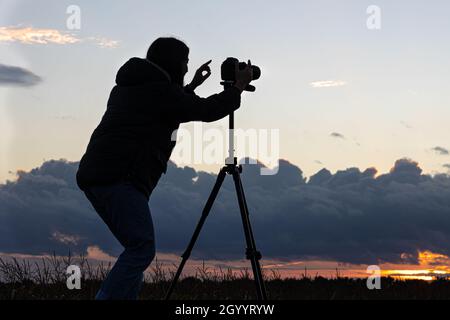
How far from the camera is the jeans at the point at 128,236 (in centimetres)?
618

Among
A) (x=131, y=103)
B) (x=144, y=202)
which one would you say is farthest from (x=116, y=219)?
(x=131, y=103)

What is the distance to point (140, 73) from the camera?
651cm

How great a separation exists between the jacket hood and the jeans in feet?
3.62

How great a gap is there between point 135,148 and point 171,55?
1.13m

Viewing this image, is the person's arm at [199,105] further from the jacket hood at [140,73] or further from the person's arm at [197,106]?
the jacket hood at [140,73]

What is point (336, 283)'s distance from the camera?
38.5 ft

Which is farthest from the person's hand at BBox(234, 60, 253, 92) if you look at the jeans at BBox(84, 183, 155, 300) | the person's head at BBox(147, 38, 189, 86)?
the jeans at BBox(84, 183, 155, 300)

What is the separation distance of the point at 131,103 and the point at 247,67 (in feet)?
4.78

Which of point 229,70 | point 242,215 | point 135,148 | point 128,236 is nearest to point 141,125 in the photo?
point 135,148

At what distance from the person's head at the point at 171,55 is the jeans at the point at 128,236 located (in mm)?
1344

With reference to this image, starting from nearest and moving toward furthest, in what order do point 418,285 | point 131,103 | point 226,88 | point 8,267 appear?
point 131,103
point 226,88
point 8,267
point 418,285

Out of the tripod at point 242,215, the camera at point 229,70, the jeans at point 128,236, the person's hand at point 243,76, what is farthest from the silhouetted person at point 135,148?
the tripod at point 242,215
